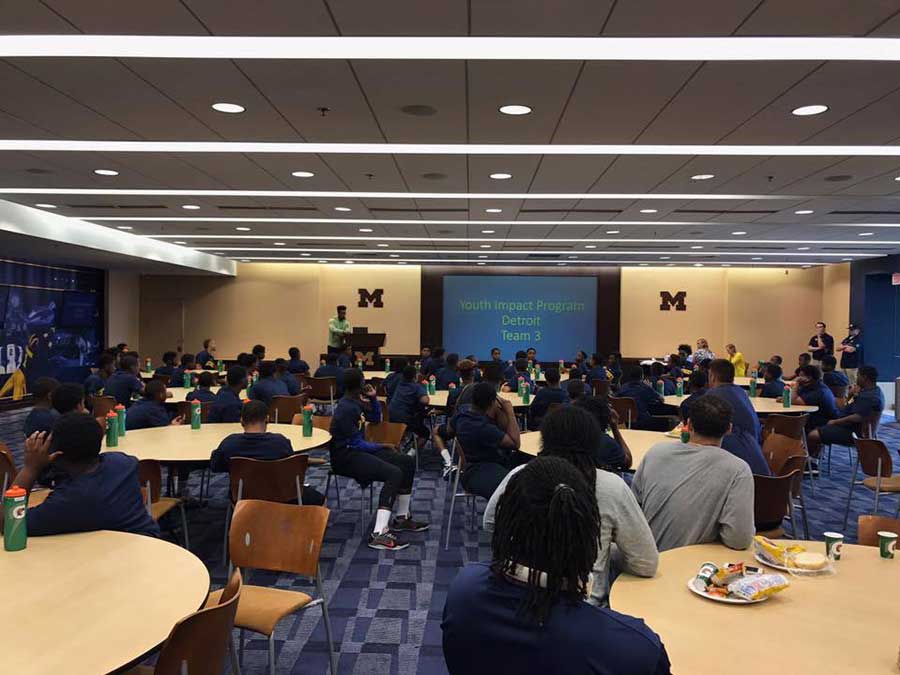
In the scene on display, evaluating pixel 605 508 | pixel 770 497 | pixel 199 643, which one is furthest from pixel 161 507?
pixel 770 497

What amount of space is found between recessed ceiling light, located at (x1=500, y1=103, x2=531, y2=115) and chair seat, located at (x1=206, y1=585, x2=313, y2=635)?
129 inches

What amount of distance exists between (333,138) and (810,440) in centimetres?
587

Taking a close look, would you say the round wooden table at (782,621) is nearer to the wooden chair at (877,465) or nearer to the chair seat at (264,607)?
the chair seat at (264,607)

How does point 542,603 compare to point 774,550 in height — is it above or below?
above

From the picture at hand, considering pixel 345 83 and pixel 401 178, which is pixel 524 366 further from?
pixel 345 83

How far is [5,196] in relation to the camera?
25.3 feet

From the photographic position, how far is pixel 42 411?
500cm

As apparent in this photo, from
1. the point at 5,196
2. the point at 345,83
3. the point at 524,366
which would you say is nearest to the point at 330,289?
the point at 524,366

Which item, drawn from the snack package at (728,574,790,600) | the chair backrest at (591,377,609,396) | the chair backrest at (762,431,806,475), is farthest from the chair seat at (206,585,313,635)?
the chair backrest at (591,377,609,396)

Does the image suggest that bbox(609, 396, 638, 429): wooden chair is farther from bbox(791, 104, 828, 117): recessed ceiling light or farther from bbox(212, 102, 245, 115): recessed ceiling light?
bbox(212, 102, 245, 115): recessed ceiling light

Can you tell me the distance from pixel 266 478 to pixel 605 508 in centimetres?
237

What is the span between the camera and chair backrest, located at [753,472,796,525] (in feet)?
11.7

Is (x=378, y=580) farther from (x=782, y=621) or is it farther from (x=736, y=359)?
(x=736, y=359)

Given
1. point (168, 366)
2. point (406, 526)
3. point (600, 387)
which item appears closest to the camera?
point (406, 526)
